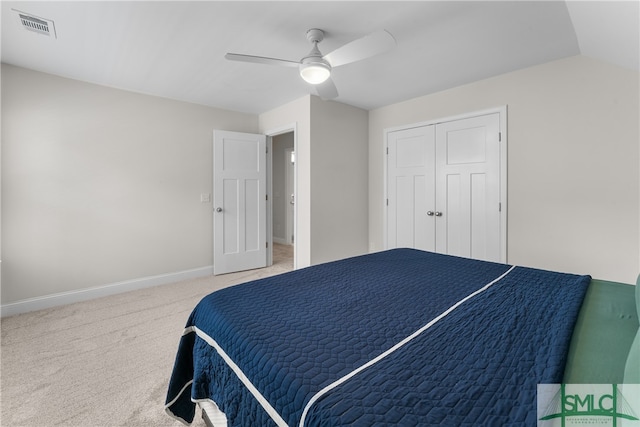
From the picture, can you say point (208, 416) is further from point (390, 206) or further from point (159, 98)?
point (159, 98)

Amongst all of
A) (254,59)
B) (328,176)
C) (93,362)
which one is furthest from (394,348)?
(328,176)

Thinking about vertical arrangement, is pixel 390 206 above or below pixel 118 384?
above

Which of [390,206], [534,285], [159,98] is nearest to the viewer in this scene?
[534,285]

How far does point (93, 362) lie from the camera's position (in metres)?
2.06

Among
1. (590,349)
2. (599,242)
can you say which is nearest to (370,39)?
(590,349)

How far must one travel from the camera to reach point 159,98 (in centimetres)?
368

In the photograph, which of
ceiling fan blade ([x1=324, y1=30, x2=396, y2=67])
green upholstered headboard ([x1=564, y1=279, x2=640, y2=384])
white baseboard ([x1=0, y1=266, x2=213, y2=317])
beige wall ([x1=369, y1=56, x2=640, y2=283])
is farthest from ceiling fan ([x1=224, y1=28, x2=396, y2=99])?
white baseboard ([x1=0, y1=266, x2=213, y2=317])

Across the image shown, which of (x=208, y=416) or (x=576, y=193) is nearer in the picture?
(x=208, y=416)

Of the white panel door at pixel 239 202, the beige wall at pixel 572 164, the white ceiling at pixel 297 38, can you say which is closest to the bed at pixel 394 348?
the beige wall at pixel 572 164

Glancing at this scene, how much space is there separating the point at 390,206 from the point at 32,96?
13.6ft

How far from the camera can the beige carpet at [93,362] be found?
160 centimetres

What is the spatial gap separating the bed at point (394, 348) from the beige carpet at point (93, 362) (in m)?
0.58

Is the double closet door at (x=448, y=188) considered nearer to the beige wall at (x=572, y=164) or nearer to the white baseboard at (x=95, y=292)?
the beige wall at (x=572, y=164)

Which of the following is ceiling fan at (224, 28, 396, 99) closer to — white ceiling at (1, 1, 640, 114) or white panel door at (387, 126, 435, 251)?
white ceiling at (1, 1, 640, 114)
